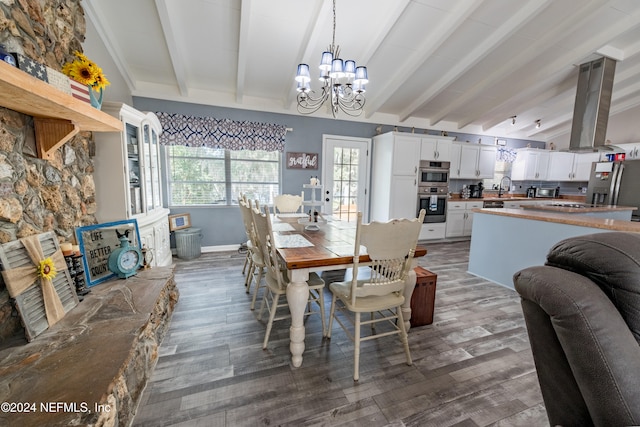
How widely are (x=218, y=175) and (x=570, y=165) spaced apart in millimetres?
8072

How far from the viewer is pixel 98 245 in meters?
2.07

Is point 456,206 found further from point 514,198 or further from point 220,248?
point 220,248

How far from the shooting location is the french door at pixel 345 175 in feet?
16.4

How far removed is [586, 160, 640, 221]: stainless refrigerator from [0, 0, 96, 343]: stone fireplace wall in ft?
26.2

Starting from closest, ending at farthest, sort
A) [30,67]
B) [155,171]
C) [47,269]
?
1. [30,67]
2. [47,269]
3. [155,171]

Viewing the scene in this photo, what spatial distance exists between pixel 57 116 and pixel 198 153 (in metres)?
2.77

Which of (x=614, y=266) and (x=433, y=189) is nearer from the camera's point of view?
(x=614, y=266)

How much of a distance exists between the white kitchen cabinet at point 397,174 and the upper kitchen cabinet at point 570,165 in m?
4.16

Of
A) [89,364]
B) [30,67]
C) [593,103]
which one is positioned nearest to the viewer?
[89,364]

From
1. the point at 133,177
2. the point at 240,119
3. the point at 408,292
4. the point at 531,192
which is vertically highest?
the point at 240,119

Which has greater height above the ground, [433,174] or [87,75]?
[87,75]

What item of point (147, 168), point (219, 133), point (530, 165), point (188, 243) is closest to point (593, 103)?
point (530, 165)

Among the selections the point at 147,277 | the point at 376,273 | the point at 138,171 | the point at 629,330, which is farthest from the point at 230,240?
the point at 629,330

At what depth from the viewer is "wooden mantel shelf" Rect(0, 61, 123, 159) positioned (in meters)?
1.10
